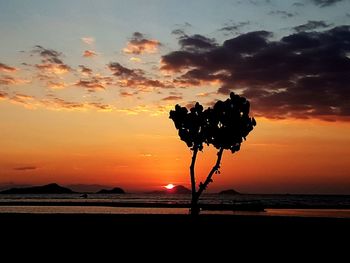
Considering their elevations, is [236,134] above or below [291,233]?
above

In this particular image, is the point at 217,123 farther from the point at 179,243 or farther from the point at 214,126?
the point at 179,243

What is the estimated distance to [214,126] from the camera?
49.2 metres

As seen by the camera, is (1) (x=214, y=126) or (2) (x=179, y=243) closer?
(2) (x=179, y=243)

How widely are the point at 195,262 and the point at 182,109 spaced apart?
32.7 m

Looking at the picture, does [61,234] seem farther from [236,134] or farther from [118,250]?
[236,134]

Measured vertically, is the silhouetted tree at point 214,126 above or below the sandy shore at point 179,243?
above

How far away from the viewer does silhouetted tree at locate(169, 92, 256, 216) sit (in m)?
47.8

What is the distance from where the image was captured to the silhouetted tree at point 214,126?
47812 millimetres

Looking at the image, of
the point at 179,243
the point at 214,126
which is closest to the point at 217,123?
the point at 214,126

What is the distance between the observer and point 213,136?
49531mm

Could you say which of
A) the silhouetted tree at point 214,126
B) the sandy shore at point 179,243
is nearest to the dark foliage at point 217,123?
the silhouetted tree at point 214,126

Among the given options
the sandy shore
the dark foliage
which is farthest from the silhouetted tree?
the sandy shore

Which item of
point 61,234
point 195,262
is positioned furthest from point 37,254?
point 61,234

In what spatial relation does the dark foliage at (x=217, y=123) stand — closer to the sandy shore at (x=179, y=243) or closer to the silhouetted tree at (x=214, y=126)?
the silhouetted tree at (x=214, y=126)
